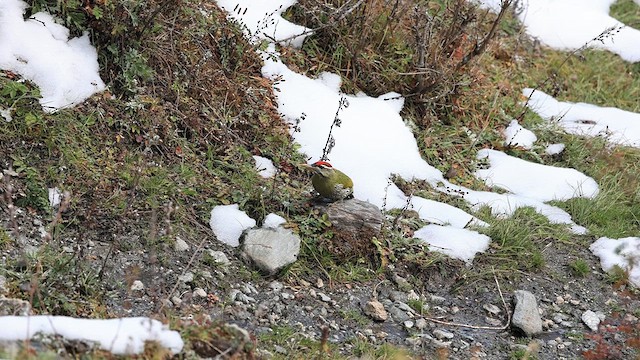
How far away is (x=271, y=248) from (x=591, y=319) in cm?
218

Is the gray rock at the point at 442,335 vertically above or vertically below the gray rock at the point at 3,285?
below

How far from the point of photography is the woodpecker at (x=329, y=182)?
17.5 ft

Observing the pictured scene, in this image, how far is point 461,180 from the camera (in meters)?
6.67

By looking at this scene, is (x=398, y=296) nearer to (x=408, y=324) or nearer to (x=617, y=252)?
(x=408, y=324)

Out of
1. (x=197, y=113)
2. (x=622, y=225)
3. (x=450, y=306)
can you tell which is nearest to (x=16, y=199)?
(x=197, y=113)

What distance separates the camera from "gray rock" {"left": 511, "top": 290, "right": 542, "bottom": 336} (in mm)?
5078

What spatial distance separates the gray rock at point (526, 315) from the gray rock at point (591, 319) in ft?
1.20

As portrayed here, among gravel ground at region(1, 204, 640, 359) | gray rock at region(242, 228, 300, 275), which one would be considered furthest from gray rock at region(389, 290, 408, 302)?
gray rock at region(242, 228, 300, 275)

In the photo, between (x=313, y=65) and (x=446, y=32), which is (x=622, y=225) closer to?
(x=446, y=32)

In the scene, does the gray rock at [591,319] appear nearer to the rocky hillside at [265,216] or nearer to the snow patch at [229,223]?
the rocky hillside at [265,216]

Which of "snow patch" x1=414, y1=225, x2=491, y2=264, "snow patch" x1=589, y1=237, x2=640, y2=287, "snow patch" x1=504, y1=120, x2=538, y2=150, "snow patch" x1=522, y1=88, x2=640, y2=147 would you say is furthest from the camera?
"snow patch" x1=522, y1=88, x2=640, y2=147

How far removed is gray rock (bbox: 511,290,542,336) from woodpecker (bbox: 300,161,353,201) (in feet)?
4.32

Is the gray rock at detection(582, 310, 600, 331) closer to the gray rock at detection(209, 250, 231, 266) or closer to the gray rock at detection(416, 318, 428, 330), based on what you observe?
the gray rock at detection(416, 318, 428, 330)

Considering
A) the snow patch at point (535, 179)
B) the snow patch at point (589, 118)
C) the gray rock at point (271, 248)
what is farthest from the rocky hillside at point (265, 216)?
the snow patch at point (589, 118)
